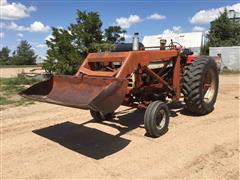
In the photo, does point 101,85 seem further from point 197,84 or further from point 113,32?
point 113,32

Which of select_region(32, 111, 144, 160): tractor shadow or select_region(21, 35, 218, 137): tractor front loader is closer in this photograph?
select_region(21, 35, 218, 137): tractor front loader

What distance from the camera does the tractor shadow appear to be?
5039mm

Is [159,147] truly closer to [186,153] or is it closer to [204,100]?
[186,153]

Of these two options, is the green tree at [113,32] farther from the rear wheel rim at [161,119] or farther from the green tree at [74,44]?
the rear wheel rim at [161,119]

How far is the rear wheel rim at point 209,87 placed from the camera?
729 centimetres

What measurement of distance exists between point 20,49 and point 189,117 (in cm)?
5888

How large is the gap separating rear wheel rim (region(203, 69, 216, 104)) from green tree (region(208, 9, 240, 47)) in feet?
80.8

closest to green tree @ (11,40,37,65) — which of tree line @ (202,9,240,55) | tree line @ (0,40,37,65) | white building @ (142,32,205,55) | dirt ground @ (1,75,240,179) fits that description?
tree line @ (0,40,37,65)

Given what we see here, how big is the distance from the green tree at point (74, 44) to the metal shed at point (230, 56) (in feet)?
33.7

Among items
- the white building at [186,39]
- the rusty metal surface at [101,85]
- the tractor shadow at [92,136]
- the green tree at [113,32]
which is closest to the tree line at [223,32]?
the white building at [186,39]

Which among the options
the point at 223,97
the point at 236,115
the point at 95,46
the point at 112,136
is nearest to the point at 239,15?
the point at 95,46

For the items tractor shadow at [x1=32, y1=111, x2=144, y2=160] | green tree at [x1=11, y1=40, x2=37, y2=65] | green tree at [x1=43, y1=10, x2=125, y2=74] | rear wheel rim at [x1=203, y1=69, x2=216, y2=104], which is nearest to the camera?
tractor shadow at [x1=32, y1=111, x2=144, y2=160]

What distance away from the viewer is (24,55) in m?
57.8

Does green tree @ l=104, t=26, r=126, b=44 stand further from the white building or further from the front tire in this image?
the white building
